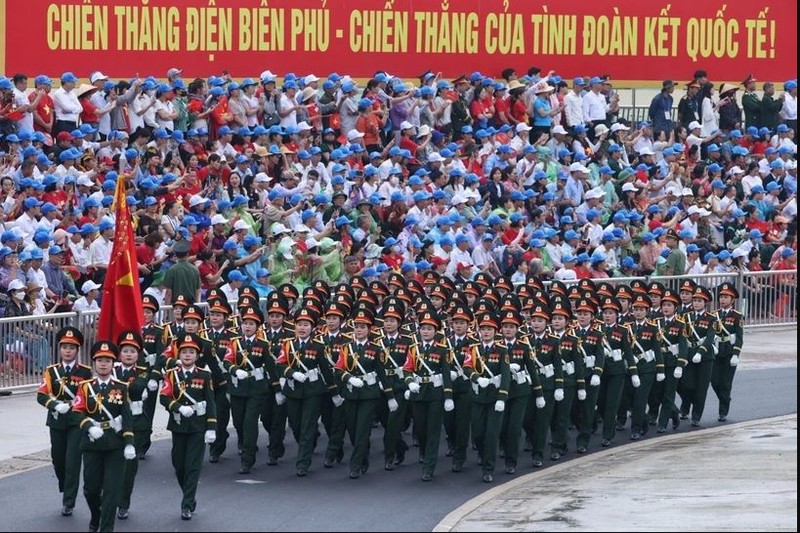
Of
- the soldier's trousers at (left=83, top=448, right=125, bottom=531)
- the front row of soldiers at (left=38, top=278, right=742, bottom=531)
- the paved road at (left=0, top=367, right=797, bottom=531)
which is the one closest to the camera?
the soldier's trousers at (left=83, top=448, right=125, bottom=531)

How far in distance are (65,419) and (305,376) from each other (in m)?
3.04

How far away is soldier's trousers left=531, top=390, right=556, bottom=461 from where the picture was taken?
19.3 meters

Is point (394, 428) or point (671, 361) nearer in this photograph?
point (394, 428)

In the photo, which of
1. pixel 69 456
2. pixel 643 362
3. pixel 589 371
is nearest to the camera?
pixel 69 456

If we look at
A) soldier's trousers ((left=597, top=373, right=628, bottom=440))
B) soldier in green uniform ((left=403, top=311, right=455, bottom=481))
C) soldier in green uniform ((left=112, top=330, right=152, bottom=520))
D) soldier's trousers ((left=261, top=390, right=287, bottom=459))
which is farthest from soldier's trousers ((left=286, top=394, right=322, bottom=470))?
soldier's trousers ((left=597, top=373, right=628, bottom=440))

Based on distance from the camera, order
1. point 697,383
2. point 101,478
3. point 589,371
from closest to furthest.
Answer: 1. point 101,478
2. point 589,371
3. point 697,383

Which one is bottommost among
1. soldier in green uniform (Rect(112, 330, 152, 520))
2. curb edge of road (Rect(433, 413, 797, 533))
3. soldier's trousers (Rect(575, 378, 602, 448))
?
curb edge of road (Rect(433, 413, 797, 533))

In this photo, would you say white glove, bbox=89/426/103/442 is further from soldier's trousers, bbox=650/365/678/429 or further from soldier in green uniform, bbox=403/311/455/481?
soldier's trousers, bbox=650/365/678/429

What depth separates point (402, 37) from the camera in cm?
3097

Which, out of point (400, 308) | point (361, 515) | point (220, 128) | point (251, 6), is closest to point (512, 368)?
point (400, 308)

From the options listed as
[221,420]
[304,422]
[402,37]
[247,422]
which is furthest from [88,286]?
[402,37]

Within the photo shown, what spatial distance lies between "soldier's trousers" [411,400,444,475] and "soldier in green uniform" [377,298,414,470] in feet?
0.54

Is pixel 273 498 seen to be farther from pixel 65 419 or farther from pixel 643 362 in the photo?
pixel 643 362

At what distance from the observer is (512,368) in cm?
1869
